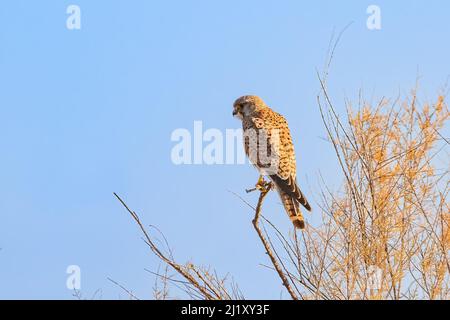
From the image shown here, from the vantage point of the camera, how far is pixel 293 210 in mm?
5176

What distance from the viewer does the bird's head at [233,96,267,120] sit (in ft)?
22.1

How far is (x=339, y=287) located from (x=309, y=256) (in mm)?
270

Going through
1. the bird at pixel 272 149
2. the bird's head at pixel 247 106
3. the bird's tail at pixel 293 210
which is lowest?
the bird's tail at pixel 293 210

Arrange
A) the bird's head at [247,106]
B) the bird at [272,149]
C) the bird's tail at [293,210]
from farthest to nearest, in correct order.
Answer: the bird's head at [247,106] < the bird at [272,149] < the bird's tail at [293,210]

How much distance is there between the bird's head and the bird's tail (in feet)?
5.22

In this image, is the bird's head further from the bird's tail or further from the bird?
the bird's tail

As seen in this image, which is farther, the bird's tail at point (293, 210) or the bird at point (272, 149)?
the bird at point (272, 149)

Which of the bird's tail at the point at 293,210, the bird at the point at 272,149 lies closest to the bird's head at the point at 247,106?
the bird at the point at 272,149

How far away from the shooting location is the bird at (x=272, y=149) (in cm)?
524

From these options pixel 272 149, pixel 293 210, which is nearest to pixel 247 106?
pixel 272 149

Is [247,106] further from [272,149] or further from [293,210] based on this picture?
[293,210]

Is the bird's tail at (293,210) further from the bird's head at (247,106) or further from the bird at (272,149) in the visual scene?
the bird's head at (247,106)
